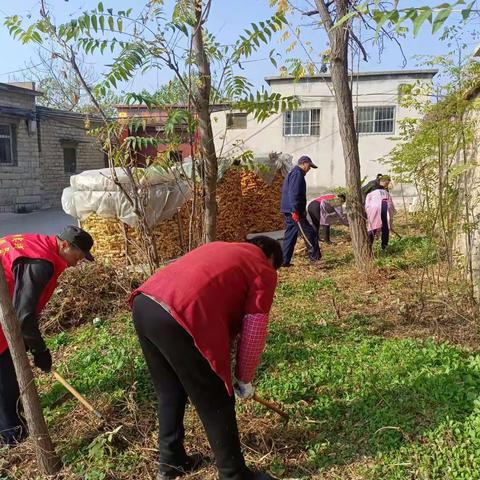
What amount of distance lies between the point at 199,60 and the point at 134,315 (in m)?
1.99

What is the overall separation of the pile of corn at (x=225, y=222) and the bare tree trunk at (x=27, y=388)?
360 cm

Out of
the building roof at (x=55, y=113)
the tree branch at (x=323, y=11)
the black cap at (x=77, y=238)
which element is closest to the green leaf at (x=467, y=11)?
the black cap at (x=77, y=238)

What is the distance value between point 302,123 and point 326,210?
10340mm

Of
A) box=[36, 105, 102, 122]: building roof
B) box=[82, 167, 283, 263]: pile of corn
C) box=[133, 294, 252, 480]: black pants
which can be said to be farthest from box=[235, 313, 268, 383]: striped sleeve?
box=[36, 105, 102, 122]: building roof

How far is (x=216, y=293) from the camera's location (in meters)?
2.20

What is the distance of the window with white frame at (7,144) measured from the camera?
642 inches

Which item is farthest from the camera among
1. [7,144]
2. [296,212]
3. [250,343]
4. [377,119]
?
[377,119]

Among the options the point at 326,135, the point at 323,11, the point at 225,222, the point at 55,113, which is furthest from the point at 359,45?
the point at 55,113

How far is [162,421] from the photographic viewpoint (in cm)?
256

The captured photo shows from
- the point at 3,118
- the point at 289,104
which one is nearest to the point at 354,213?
the point at 289,104

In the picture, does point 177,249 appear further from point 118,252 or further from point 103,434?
point 103,434

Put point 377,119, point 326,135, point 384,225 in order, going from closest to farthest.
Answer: point 384,225 < point 377,119 < point 326,135

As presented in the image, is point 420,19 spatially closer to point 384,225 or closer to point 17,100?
point 384,225

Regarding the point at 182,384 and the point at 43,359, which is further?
the point at 43,359
